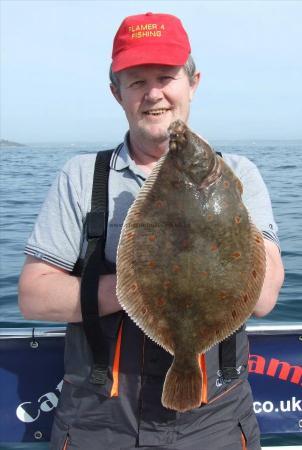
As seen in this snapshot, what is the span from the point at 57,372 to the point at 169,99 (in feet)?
6.62

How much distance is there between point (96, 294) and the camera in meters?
2.57

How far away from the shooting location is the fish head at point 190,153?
89.7 inches

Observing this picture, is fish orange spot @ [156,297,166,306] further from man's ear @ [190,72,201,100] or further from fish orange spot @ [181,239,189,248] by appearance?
man's ear @ [190,72,201,100]

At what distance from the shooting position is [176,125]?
228 cm

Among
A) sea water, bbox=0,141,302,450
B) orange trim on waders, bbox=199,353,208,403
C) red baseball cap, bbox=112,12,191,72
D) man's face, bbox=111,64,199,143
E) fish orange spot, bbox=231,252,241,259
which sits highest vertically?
red baseball cap, bbox=112,12,191,72

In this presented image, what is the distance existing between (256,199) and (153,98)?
0.73m

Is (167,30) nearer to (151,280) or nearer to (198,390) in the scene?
(151,280)

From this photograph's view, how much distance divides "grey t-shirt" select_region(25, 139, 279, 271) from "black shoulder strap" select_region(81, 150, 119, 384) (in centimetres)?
4

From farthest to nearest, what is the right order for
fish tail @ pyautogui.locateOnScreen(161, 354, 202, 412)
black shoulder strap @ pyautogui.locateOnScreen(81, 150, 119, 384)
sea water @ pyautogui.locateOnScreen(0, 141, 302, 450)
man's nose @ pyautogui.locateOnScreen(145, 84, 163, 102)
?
sea water @ pyautogui.locateOnScreen(0, 141, 302, 450) → man's nose @ pyautogui.locateOnScreen(145, 84, 163, 102) → black shoulder strap @ pyautogui.locateOnScreen(81, 150, 119, 384) → fish tail @ pyautogui.locateOnScreen(161, 354, 202, 412)

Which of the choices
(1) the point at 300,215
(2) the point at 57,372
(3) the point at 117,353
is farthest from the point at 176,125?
(1) the point at 300,215

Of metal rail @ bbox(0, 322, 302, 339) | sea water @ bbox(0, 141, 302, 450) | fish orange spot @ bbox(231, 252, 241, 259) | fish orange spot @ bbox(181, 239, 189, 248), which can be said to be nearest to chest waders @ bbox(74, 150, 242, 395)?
fish orange spot @ bbox(181, 239, 189, 248)

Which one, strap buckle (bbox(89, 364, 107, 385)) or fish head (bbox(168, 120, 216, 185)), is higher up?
fish head (bbox(168, 120, 216, 185))

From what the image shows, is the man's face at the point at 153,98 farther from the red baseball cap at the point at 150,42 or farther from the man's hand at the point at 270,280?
the man's hand at the point at 270,280

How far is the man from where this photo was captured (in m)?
2.63
